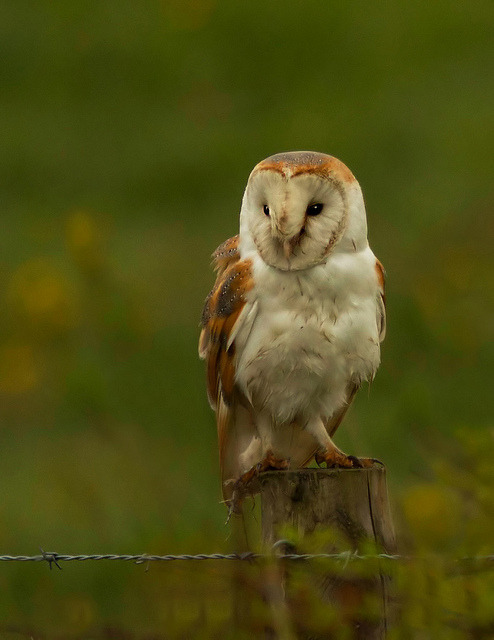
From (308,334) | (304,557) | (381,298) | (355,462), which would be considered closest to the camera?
(304,557)

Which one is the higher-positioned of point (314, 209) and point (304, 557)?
point (314, 209)

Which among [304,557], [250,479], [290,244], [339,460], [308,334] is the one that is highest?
[290,244]

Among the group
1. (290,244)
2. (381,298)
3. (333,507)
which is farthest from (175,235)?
(333,507)

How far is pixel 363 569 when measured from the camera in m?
2.85

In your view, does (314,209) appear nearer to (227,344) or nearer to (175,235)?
(227,344)

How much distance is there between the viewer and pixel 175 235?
35.0ft

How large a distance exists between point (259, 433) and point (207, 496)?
75.5 inches

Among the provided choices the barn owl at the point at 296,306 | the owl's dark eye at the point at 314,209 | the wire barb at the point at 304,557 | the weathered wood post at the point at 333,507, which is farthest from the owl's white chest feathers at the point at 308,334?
the wire barb at the point at 304,557

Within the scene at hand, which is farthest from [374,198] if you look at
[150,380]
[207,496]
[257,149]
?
[207,496]

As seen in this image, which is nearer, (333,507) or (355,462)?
(333,507)

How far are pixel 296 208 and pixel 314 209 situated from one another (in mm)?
106

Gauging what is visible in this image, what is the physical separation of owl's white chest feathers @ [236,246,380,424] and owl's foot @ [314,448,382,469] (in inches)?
6.3

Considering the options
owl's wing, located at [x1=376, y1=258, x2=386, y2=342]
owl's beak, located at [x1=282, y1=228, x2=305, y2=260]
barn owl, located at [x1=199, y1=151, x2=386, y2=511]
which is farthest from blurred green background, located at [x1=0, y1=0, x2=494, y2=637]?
owl's beak, located at [x1=282, y1=228, x2=305, y2=260]

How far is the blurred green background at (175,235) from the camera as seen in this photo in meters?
5.74
